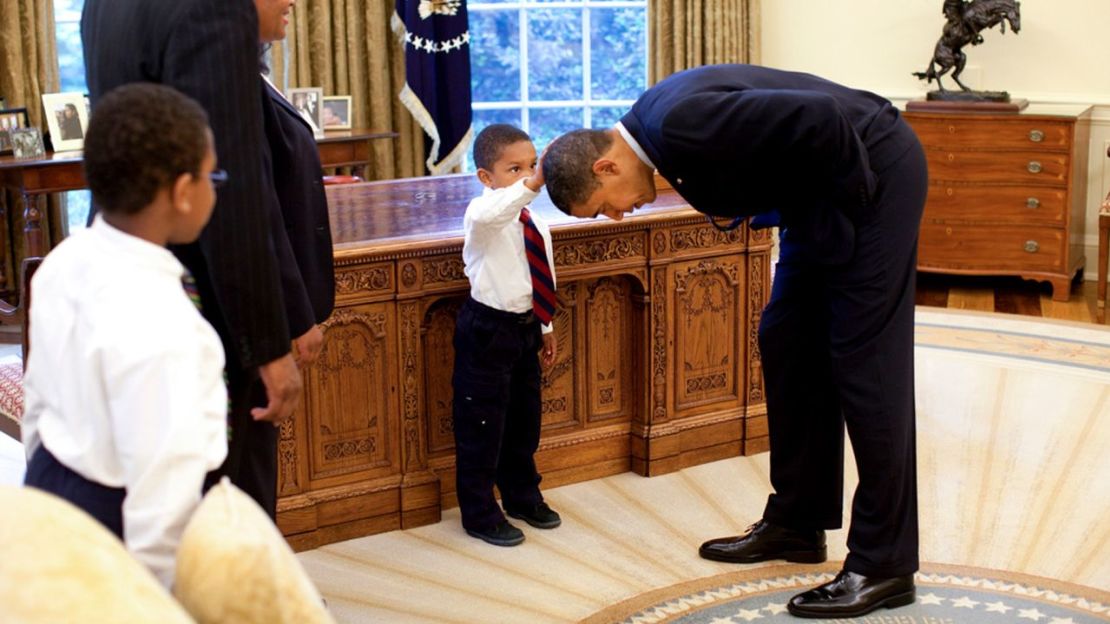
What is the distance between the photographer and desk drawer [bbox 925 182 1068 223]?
6.73 metres

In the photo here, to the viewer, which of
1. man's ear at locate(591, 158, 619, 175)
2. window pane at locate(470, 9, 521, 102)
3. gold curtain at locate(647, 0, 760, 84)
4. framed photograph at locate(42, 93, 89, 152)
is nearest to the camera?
man's ear at locate(591, 158, 619, 175)

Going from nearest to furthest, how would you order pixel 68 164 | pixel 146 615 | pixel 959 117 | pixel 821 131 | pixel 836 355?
pixel 146 615 → pixel 821 131 → pixel 836 355 → pixel 68 164 → pixel 959 117

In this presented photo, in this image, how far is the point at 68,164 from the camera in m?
5.78

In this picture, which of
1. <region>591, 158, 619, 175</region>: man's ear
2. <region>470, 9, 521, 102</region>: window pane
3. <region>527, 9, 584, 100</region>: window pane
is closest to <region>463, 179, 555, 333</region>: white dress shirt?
<region>591, 158, 619, 175</region>: man's ear

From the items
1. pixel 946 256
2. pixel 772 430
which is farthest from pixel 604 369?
pixel 946 256

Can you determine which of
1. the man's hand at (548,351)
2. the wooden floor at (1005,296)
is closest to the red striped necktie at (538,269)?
the man's hand at (548,351)

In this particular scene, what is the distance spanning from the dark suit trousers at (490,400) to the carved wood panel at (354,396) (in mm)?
212

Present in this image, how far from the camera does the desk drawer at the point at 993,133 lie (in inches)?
261

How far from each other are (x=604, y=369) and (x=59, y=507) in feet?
9.22

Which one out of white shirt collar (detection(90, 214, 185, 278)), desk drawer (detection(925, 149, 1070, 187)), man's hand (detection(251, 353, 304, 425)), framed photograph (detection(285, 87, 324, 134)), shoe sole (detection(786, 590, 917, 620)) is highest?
framed photograph (detection(285, 87, 324, 134))

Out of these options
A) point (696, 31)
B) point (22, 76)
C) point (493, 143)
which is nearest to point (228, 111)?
point (493, 143)

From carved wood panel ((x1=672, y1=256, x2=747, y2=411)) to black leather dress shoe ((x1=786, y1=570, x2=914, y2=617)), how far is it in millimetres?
1147

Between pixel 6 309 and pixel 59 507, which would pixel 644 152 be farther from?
pixel 6 309

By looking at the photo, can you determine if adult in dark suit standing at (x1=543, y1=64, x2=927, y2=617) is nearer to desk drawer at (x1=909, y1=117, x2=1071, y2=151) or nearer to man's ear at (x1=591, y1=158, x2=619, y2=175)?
man's ear at (x1=591, y1=158, x2=619, y2=175)
